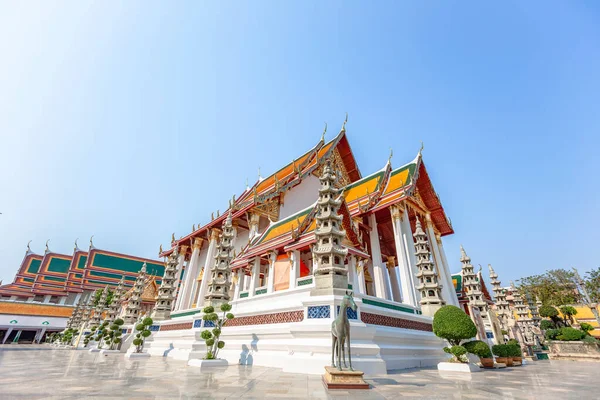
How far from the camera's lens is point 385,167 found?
16.7 metres

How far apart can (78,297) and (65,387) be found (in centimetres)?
3877

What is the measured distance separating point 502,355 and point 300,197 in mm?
13690

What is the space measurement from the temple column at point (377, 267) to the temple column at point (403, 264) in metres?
0.94

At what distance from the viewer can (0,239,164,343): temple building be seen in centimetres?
2888

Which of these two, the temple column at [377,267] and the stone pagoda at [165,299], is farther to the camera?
the temple column at [377,267]

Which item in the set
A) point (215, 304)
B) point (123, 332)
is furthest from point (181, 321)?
point (123, 332)

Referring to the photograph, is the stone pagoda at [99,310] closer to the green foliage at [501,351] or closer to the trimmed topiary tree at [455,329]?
the trimmed topiary tree at [455,329]

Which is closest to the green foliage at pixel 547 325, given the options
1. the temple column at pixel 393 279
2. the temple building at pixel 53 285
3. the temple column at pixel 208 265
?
the temple column at pixel 393 279

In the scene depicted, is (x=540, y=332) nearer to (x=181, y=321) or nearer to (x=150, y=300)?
(x=181, y=321)

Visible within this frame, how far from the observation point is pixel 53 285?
34.2 meters

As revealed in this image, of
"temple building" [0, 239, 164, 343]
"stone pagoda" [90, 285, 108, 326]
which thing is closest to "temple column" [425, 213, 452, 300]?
"stone pagoda" [90, 285, 108, 326]

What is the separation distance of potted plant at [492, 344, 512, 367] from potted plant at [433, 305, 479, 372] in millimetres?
2516

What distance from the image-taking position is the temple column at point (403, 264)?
12.6 m

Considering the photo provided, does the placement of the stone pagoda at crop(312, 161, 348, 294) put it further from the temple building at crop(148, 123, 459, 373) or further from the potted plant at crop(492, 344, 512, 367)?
the potted plant at crop(492, 344, 512, 367)
